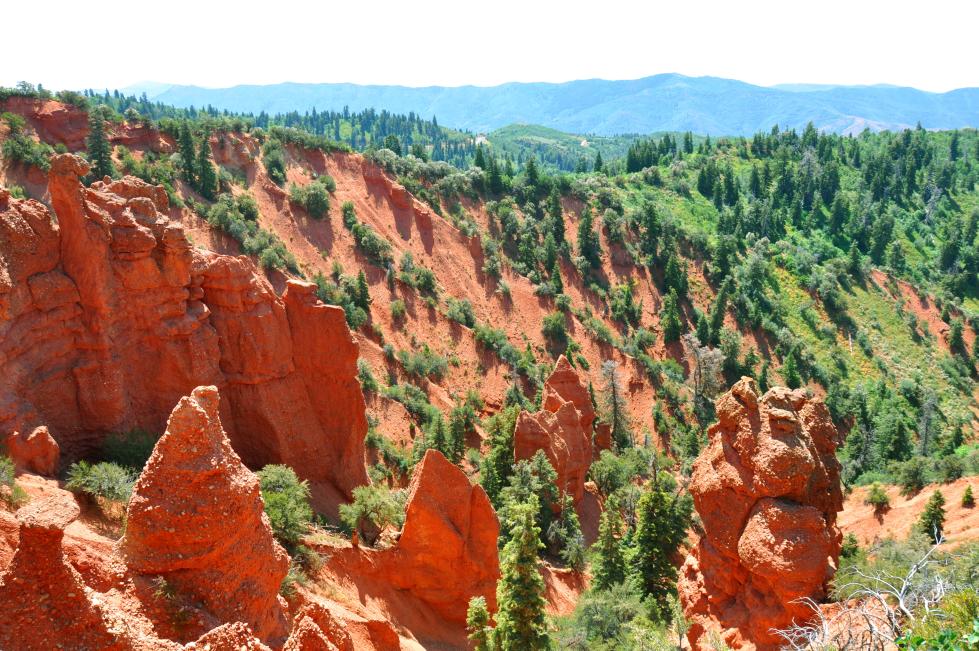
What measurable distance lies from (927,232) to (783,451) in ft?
361

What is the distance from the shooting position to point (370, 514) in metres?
23.7

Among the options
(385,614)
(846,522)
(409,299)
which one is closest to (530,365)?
(409,299)

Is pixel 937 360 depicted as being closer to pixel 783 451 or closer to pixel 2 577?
pixel 783 451

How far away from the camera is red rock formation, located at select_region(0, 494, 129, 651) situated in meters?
9.26

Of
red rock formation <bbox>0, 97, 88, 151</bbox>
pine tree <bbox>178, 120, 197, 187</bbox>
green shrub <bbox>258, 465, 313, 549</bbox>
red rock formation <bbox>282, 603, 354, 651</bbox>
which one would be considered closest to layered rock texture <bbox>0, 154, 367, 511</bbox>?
green shrub <bbox>258, 465, 313, 549</bbox>

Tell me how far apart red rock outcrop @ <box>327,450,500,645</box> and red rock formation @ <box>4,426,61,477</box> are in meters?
8.70

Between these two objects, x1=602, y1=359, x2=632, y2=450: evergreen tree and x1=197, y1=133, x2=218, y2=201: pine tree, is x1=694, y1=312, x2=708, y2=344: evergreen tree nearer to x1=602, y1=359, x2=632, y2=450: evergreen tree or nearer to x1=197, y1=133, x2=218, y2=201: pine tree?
x1=602, y1=359, x2=632, y2=450: evergreen tree

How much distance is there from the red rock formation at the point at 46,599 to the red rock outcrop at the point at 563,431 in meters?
27.2

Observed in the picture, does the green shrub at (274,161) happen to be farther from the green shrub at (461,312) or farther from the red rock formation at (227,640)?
the red rock formation at (227,640)

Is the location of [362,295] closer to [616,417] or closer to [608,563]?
[616,417]

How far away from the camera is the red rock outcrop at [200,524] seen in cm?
1230

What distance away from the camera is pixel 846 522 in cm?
3291

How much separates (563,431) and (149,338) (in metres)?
23.9

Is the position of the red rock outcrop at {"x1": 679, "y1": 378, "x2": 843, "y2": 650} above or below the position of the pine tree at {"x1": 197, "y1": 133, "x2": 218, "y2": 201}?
below
